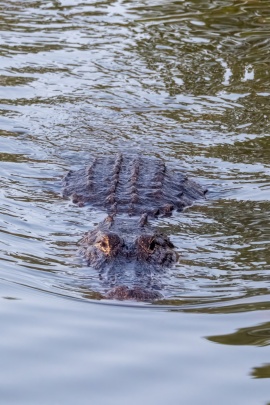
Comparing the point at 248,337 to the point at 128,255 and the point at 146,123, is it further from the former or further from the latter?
the point at 146,123

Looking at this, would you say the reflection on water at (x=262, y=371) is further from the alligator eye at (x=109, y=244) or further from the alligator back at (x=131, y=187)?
the alligator back at (x=131, y=187)

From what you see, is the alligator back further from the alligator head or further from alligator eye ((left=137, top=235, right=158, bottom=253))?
alligator eye ((left=137, top=235, right=158, bottom=253))

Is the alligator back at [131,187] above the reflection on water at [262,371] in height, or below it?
below

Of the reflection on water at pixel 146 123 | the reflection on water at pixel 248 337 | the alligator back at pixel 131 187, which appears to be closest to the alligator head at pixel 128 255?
the reflection on water at pixel 146 123

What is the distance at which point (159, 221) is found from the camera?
7805 millimetres

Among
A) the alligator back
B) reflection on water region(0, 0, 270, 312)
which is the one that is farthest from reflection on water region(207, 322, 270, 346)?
the alligator back

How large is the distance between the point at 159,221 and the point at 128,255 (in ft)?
4.40

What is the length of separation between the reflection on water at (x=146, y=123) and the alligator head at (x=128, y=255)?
0.12 metres

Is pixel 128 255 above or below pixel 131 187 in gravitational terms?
above

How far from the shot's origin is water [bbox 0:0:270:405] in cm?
429

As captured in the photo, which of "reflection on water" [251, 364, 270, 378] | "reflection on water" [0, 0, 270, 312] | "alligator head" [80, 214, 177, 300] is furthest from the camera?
"reflection on water" [0, 0, 270, 312]

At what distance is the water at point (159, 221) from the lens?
4.29 metres

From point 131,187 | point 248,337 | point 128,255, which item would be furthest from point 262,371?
point 131,187

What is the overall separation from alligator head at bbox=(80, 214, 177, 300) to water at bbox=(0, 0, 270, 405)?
0.38 feet
